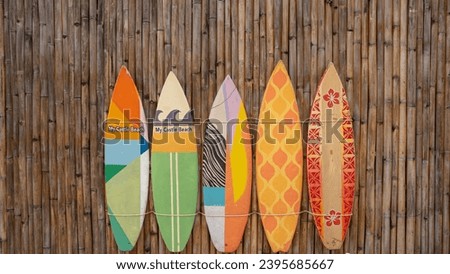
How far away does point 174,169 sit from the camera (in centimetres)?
293

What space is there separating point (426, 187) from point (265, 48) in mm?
1135

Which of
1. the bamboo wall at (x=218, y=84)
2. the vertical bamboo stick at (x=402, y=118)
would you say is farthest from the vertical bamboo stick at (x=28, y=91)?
the vertical bamboo stick at (x=402, y=118)

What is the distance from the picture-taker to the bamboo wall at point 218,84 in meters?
2.90

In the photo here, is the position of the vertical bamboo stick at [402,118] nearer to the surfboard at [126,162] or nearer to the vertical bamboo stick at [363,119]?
the vertical bamboo stick at [363,119]

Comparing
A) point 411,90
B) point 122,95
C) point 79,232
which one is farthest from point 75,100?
point 411,90

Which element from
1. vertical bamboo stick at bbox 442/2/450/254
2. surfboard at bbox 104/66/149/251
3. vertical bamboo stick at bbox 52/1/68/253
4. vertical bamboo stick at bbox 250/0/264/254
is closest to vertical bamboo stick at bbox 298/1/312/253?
vertical bamboo stick at bbox 250/0/264/254

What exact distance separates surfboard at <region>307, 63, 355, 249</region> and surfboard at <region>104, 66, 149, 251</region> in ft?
2.92

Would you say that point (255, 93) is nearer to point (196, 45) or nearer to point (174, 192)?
point (196, 45)

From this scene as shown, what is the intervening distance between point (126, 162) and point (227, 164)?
538 mm

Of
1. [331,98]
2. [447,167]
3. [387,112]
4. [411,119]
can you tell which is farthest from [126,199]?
[447,167]

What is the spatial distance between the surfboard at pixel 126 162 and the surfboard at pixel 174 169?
68 mm

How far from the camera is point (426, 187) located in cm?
295

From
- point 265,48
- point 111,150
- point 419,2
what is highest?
point 419,2
